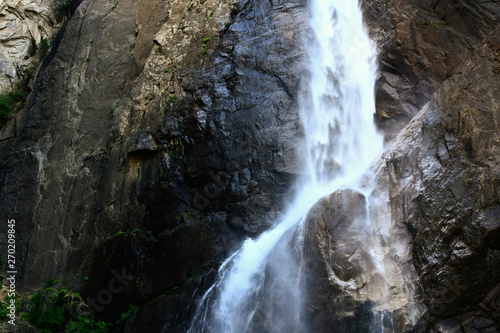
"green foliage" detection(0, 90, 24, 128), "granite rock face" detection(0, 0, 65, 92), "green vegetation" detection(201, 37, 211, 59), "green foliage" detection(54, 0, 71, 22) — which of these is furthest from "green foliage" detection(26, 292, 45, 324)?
"green foliage" detection(54, 0, 71, 22)

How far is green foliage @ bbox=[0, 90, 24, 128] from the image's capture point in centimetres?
2000

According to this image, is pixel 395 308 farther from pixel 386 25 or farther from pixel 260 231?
pixel 386 25

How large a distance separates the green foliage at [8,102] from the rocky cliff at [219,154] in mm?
826

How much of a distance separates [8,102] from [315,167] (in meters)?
15.8

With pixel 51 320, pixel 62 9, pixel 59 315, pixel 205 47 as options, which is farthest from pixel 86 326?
pixel 62 9

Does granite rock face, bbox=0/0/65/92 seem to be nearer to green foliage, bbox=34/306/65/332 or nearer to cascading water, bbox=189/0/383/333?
green foliage, bbox=34/306/65/332

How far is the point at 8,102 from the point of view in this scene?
20.4 metres

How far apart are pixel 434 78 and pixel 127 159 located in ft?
35.6

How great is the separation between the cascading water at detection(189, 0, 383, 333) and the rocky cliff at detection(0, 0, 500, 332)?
1.70 feet

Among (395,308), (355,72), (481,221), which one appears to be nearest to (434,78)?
(355,72)

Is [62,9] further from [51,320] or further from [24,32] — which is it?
[51,320]

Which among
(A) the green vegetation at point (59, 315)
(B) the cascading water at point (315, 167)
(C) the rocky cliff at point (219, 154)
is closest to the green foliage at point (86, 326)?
(A) the green vegetation at point (59, 315)

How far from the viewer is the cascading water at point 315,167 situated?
9.71 meters

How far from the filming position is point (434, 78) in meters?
13.3
